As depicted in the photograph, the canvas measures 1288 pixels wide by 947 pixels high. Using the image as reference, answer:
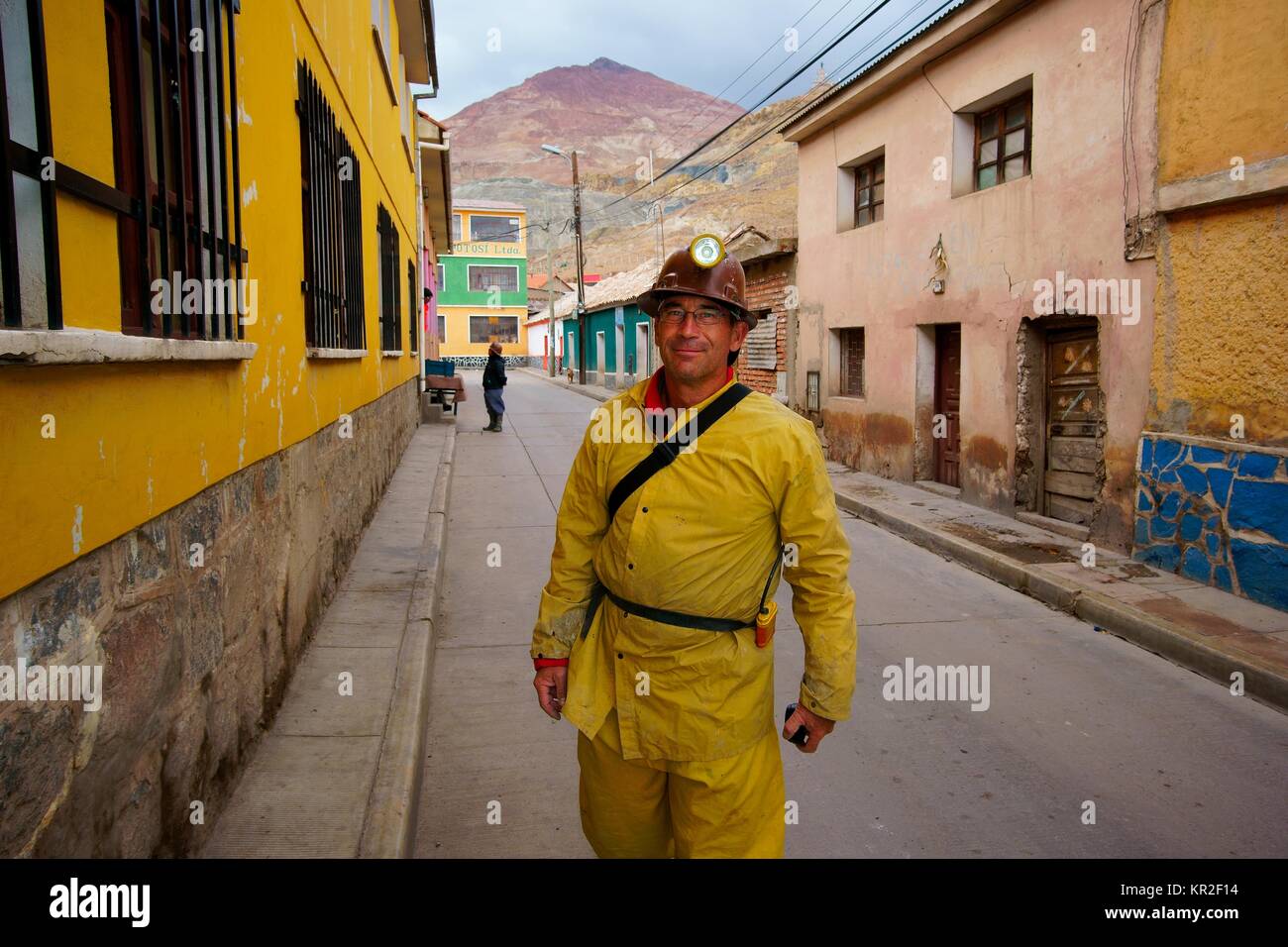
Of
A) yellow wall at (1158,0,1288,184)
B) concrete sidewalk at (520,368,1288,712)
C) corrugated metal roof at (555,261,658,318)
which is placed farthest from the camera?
corrugated metal roof at (555,261,658,318)

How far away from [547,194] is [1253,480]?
376 feet

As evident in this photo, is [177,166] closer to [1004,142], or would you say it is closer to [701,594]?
[701,594]

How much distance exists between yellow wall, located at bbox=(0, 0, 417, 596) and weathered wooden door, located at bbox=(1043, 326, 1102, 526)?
22.5ft

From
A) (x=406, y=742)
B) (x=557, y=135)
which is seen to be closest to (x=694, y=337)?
(x=406, y=742)

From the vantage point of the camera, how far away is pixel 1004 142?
9.83 meters

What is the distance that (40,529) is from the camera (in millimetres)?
1784

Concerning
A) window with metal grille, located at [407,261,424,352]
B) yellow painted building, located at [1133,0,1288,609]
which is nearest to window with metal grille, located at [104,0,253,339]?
yellow painted building, located at [1133,0,1288,609]

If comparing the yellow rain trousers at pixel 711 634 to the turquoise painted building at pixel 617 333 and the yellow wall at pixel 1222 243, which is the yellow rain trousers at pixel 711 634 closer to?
the yellow wall at pixel 1222 243

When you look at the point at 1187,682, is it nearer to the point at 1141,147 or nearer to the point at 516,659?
the point at 516,659

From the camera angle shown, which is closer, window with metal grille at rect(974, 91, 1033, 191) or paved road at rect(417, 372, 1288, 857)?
paved road at rect(417, 372, 1288, 857)

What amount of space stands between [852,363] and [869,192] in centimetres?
246

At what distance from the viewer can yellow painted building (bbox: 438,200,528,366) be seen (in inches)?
1978

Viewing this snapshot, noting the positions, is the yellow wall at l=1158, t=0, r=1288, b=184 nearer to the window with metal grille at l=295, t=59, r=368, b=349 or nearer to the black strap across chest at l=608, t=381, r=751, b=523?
the black strap across chest at l=608, t=381, r=751, b=523

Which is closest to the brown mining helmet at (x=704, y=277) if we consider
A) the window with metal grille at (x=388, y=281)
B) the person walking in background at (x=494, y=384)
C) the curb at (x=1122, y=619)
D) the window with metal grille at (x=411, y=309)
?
the curb at (x=1122, y=619)
